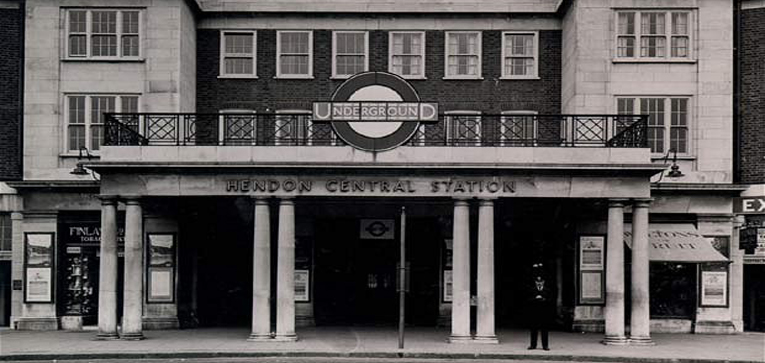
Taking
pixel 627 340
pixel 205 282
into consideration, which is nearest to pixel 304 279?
pixel 205 282

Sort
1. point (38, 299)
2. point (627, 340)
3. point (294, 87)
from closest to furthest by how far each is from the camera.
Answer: point (627, 340) → point (38, 299) → point (294, 87)

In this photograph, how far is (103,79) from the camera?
3234 centimetres

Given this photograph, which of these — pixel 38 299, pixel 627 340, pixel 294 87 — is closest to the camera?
pixel 627 340

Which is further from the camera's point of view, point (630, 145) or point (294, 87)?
point (294, 87)

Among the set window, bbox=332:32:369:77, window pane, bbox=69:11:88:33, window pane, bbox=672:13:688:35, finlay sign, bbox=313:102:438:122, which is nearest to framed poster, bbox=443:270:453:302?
window, bbox=332:32:369:77

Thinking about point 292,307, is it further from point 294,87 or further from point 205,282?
point 294,87

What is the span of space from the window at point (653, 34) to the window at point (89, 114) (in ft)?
50.0

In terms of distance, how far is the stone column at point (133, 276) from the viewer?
26406 mm

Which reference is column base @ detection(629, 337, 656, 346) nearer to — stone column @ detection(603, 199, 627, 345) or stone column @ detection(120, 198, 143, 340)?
Result: stone column @ detection(603, 199, 627, 345)

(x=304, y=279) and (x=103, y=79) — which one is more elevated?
(x=103, y=79)

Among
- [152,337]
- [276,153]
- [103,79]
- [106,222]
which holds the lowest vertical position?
[152,337]

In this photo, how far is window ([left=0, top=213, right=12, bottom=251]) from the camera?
3281cm

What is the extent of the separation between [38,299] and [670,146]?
65.4 feet

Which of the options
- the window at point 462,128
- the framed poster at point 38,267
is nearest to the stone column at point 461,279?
the window at point 462,128
